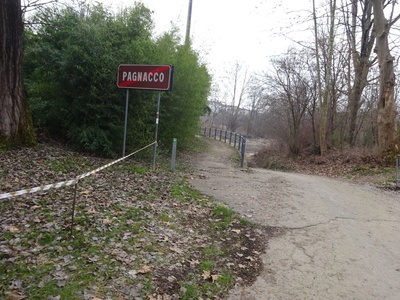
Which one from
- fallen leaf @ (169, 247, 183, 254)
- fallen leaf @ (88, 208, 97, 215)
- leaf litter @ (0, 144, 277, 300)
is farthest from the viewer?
fallen leaf @ (88, 208, 97, 215)

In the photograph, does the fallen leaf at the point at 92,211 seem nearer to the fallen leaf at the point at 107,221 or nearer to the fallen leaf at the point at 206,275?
the fallen leaf at the point at 107,221

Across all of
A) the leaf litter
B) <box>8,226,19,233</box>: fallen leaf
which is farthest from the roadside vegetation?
<box>8,226,19,233</box>: fallen leaf

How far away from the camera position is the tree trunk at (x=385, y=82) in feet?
41.9

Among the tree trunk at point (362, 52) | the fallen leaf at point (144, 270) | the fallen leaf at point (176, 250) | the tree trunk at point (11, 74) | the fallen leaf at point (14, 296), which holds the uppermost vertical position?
the tree trunk at point (362, 52)

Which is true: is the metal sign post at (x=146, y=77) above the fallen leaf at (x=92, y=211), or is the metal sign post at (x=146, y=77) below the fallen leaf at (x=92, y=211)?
above

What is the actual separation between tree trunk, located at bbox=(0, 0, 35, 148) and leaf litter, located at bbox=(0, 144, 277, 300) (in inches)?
33.5

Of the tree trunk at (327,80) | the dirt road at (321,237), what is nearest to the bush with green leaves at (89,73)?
the dirt road at (321,237)

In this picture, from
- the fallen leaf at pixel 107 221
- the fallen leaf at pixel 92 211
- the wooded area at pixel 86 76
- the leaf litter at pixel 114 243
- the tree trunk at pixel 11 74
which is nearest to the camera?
the leaf litter at pixel 114 243

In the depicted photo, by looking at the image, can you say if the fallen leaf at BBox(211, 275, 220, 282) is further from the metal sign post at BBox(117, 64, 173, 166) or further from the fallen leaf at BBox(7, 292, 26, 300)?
the metal sign post at BBox(117, 64, 173, 166)

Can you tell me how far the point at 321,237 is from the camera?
17.8 ft

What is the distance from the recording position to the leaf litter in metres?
3.32

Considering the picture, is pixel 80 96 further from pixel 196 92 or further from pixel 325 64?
pixel 325 64

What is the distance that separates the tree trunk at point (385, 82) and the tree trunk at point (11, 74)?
490 inches

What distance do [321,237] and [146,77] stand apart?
18.6ft
